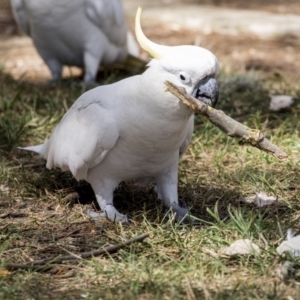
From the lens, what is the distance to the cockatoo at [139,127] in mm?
3127

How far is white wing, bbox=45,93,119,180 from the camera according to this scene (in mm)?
3367

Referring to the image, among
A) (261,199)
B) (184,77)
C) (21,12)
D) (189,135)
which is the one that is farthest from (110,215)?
(21,12)

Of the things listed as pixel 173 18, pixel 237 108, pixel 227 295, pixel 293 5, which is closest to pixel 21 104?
pixel 237 108

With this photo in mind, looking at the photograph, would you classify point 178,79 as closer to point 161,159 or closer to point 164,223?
point 161,159

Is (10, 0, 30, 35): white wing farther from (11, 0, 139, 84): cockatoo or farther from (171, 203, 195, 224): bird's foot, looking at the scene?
(171, 203, 195, 224): bird's foot

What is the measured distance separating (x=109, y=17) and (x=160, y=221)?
2.67m

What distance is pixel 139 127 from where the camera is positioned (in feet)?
10.7

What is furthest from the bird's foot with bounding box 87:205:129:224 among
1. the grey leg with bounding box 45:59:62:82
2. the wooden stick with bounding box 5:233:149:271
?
the grey leg with bounding box 45:59:62:82

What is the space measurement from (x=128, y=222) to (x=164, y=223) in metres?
0.17

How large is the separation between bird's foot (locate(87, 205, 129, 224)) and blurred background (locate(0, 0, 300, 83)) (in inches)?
103

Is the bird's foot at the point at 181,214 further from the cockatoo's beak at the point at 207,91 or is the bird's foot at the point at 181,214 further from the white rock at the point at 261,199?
the cockatoo's beak at the point at 207,91

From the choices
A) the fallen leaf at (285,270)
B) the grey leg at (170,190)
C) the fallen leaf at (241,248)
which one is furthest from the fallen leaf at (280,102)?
the fallen leaf at (285,270)

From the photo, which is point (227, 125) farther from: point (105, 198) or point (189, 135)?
point (105, 198)

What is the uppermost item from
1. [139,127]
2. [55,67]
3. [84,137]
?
[139,127]
